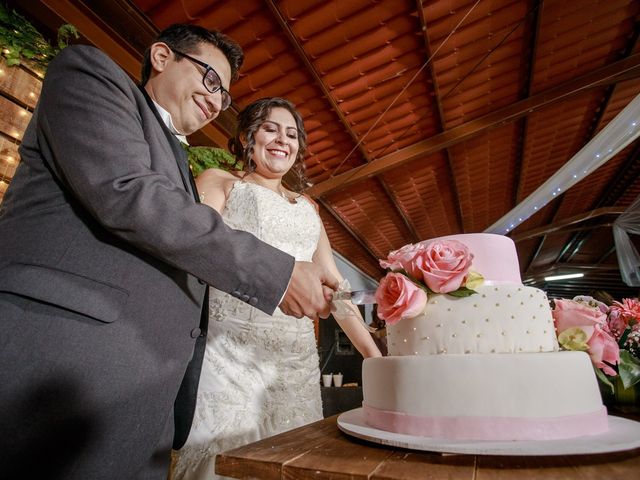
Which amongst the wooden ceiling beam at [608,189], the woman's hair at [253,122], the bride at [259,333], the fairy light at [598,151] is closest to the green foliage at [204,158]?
the woman's hair at [253,122]

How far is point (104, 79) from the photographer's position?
0.96m

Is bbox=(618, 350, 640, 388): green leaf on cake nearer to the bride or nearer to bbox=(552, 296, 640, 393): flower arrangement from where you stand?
bbox=(552, 296, 640, 393): flower arrangement

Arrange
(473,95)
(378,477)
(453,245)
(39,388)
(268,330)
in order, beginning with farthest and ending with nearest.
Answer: (473,95) < (268,330) < (453,245) < (39,388) < (378,477)

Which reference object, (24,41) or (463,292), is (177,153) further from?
(24,41)

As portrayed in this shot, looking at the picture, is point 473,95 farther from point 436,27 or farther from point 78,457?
point 78,457

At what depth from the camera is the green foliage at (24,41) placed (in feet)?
8.39

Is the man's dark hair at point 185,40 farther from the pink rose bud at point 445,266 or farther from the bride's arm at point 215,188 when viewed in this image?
the pink rose bud at point 445,266

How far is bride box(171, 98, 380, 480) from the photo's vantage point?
1.47 m

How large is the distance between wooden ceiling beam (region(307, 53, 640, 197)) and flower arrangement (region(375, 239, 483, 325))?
15.4 feet

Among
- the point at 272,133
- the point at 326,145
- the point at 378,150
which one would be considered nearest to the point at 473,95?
the point at 378,150

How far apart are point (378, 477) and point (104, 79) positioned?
112cm

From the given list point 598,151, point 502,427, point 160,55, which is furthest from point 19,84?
point 598,151

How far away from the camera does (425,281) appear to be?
3.70ft

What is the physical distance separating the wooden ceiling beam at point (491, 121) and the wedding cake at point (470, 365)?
4544 millimetres
